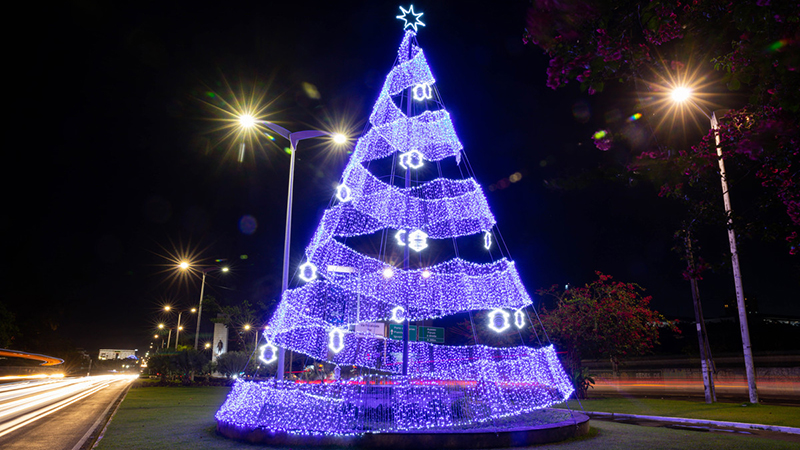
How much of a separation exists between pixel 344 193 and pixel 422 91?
3.91m

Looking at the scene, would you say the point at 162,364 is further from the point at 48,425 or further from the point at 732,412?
the point at 732,412

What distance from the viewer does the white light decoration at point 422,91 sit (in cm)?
1247

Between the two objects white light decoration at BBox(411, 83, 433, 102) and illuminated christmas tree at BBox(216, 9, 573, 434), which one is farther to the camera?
white light decoration at BBox(411, 83, 433, 102)

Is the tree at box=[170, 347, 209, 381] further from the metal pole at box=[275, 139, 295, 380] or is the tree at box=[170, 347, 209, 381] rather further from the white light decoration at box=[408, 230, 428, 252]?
the white light decoration at box=[408, 230, 428, 252]

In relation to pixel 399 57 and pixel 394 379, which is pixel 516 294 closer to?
pixel 394 379

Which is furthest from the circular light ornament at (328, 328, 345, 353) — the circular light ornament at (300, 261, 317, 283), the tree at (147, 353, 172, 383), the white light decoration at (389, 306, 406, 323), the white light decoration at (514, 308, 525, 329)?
the tree at (147, 353, 172, 383)

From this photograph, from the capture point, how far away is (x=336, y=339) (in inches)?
448

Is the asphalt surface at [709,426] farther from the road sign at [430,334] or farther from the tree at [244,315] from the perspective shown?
the tree at [244,315]

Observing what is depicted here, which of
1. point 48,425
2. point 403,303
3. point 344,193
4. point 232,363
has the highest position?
point 344,193

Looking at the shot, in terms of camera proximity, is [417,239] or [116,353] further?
[116,353]

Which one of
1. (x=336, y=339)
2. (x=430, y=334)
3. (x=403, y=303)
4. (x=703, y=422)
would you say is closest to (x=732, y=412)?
(x=703, y=422)

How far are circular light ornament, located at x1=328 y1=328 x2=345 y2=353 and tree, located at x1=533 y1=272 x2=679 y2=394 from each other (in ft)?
41.4

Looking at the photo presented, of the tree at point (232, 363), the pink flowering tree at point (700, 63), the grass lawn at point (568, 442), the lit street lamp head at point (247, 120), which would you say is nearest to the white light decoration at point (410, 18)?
the lit street lamp head at point (247, 120)

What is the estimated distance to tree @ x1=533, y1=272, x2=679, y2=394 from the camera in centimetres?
2109
